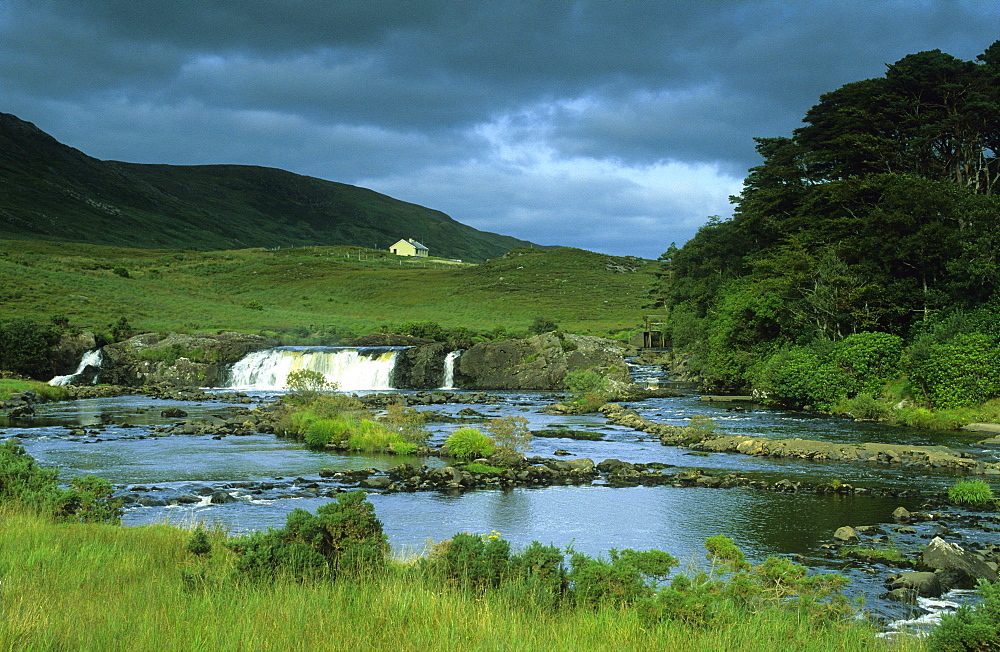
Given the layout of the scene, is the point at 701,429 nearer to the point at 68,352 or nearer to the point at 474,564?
the point at 474,564

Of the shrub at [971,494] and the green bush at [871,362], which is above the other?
the green bush at [871,362]

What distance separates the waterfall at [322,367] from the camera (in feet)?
213

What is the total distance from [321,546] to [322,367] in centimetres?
5546

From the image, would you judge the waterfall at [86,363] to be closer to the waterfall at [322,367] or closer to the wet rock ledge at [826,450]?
the waterfall at [322,367]

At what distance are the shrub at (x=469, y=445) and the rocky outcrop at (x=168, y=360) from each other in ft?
145

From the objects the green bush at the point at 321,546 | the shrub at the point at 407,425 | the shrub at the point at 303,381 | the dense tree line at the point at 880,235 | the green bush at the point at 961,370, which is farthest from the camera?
the shrub at the point at 303,381

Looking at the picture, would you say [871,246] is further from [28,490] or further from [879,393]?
[28,490]

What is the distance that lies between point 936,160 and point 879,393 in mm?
20931

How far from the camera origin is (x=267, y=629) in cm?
670

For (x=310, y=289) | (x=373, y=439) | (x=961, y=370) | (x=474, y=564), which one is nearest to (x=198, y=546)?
(x=474, y=564)

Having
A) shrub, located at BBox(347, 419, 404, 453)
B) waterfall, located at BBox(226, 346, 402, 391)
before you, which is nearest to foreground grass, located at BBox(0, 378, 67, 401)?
waterfall, located at BBox(226, 346, 402, 391)

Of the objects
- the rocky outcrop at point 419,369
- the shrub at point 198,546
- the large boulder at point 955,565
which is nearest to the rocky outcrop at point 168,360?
the rocky outcrop at point 419,369

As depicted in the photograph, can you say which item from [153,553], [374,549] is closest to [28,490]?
[153,553]

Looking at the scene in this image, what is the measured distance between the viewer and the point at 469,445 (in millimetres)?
28141
